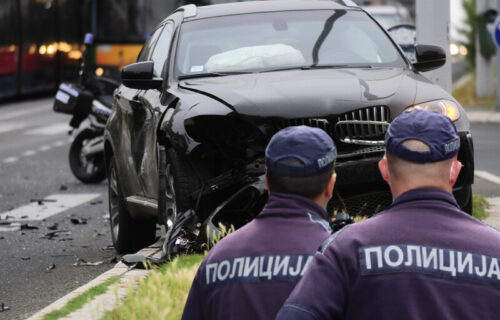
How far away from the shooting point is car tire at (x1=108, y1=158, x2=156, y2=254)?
30.9 ft

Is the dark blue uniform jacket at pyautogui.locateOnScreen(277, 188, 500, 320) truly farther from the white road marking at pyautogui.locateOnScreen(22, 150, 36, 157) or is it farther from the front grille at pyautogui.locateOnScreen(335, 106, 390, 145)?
the white road marking at pyautogui.locateOnScreen(22, 150, 36, 157)

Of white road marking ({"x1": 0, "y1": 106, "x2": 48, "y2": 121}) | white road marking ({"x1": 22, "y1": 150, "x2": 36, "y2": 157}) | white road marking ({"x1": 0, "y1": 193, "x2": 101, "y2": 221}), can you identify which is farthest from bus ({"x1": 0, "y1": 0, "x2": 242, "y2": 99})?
white road marking ({"x1": 0, "y1": 193, "x2": 101, "y2": 221})

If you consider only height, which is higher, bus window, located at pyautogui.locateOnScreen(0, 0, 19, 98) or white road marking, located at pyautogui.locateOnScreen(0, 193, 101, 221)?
white road marking, located at pyautogui.locateOnScreen(0, 193, 101, 221)

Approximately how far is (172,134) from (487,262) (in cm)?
458

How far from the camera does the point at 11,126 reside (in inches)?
1023

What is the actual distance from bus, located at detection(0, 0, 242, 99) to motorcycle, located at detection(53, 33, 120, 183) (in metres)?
13.5

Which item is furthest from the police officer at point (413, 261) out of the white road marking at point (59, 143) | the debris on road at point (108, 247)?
the white road marking at point (59, 143)

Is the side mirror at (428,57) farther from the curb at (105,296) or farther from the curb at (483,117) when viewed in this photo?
the curb at (483,117)

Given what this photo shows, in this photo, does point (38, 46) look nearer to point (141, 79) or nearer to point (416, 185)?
point (141, 79)

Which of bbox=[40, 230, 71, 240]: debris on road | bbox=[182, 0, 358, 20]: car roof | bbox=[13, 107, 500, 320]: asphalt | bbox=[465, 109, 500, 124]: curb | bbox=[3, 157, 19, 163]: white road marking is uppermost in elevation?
bbox=[182, 0, 358, 20]: car roof

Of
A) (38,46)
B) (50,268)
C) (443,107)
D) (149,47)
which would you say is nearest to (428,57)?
(443,107)

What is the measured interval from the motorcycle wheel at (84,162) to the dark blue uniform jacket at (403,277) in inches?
475

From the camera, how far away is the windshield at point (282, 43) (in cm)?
843

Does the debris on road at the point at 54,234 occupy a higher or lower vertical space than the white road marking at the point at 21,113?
higher
